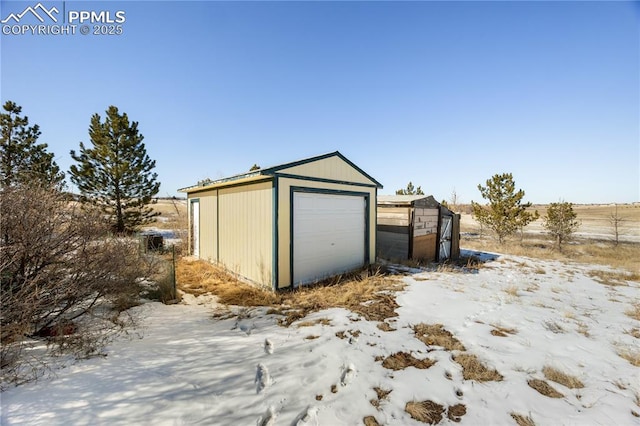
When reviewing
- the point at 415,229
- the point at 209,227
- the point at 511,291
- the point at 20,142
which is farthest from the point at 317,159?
the point at 20,142

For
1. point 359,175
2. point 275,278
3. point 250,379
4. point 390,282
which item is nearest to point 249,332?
point 250,379

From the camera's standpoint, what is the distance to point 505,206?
Result: 14.4 m

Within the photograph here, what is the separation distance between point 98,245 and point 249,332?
252 cm

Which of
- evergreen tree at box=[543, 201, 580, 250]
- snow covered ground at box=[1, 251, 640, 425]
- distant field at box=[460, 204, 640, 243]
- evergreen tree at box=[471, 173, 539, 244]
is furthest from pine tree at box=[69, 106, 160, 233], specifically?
distant field at box=[460, 204, 640, 243]

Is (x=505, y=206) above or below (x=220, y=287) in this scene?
above

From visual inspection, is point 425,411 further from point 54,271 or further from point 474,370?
point 54,271

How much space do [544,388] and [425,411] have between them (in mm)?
1509

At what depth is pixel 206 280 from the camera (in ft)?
22.7

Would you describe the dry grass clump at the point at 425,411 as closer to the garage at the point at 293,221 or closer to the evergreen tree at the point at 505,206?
the garage at the point at 293,221

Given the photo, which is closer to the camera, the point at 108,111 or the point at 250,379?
the point at 250,379

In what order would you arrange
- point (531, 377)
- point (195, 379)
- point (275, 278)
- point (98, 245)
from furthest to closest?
point (275, 278)
point (98, 245)
point (531, 377)
point (195, 379)

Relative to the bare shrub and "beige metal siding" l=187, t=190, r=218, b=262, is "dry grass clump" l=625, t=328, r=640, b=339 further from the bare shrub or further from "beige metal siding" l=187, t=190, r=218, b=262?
"beige metal siding" l=187, t=190, r=218, b=262

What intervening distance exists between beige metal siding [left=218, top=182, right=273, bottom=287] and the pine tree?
9169mm

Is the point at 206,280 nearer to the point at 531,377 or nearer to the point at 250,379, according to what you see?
the point at 250,379
